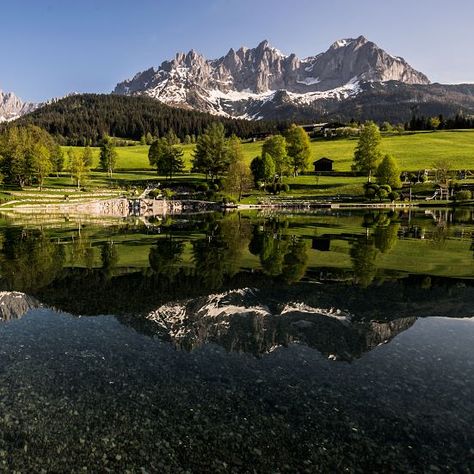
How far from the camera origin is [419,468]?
970 centimetres

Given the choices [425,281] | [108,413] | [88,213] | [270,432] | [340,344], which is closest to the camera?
[270,432]

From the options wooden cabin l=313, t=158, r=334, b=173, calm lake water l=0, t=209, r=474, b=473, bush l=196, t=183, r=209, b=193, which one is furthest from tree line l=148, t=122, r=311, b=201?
calm lake water l=0, t=209, r=474, b=473

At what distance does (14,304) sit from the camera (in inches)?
862

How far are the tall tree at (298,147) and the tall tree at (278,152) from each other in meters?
6.56

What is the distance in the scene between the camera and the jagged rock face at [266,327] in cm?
1691

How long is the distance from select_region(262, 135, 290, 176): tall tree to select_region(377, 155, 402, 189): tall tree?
24.8m

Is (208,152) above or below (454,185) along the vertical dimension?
above

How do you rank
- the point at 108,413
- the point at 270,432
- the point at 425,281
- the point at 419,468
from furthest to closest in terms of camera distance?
the point at 425,281
the point at 108,413
the point at 270,432
the point at 419,468

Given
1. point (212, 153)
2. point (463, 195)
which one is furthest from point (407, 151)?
point (212, 153)

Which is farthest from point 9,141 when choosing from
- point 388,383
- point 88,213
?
point 388,383

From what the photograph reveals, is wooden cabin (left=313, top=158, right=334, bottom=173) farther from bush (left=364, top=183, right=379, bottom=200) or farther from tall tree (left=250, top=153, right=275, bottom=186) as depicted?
bush (left=364, top=183, right=379, bottom=200)

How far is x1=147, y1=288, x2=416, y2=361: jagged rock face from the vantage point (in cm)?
1691

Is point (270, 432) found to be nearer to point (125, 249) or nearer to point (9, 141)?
point (125, 249)

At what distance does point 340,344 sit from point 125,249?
2617cm
